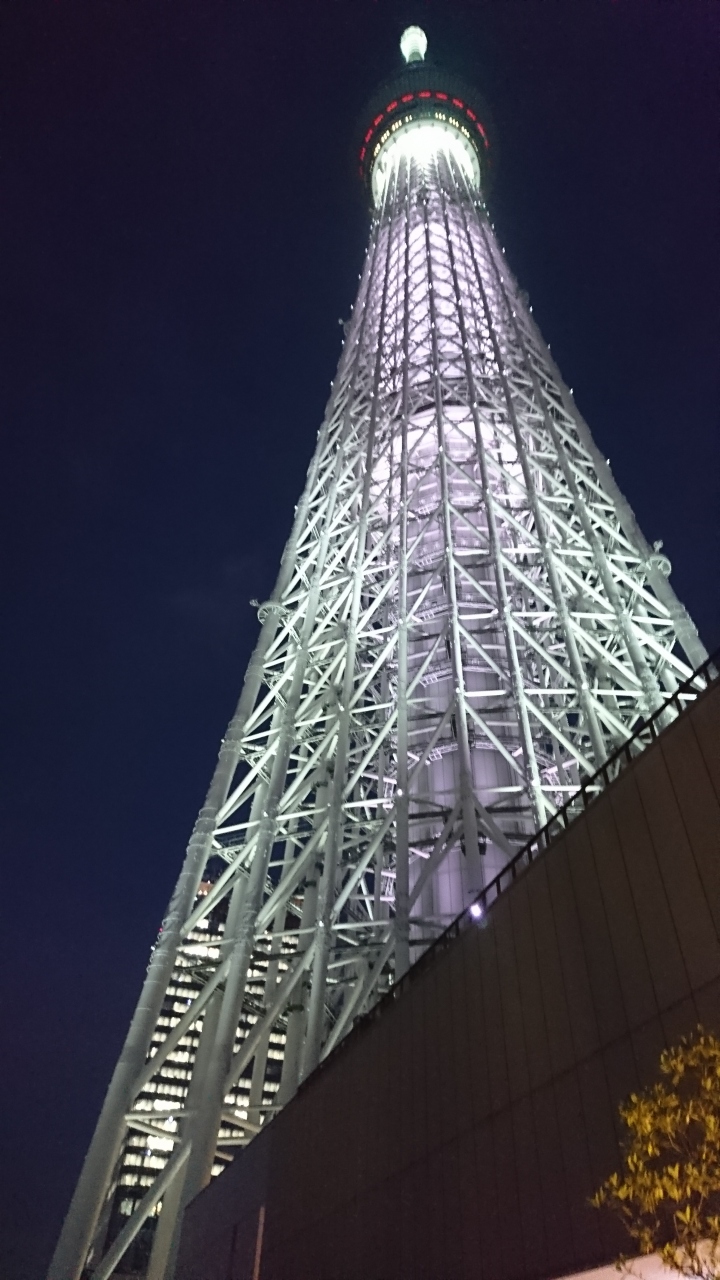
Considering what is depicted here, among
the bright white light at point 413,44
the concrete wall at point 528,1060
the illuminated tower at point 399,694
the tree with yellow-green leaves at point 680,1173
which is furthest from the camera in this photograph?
the bright white light at point 413,44

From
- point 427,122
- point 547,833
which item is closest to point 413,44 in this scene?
point 427,122

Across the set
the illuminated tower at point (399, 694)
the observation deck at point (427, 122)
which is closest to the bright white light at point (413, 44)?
the observation deck at point (427, 122)

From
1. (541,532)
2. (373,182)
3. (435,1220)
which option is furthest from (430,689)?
(373,182)

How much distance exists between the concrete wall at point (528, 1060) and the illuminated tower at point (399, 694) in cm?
455

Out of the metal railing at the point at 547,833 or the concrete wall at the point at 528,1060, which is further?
the metal railing at the point at 547,833

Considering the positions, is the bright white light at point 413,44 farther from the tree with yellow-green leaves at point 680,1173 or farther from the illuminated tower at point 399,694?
the tree with yellow-green leaves at point 680,1173

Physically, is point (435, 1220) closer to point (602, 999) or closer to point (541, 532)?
point (602, 999)

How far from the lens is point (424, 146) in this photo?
188 ft

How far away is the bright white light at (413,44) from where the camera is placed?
73.8m

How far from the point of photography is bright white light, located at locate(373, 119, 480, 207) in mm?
56938

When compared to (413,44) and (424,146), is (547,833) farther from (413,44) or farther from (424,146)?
(413,44)

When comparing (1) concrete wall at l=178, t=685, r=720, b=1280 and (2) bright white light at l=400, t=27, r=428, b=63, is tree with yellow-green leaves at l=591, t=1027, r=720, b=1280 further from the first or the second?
(2) bright white light at l=400, t=27, r=428, b=63

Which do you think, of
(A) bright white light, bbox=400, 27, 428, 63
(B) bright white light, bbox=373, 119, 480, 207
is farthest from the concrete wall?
(A) bright white light, bbox=400, 27, 428, 63

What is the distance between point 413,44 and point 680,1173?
290 feet
